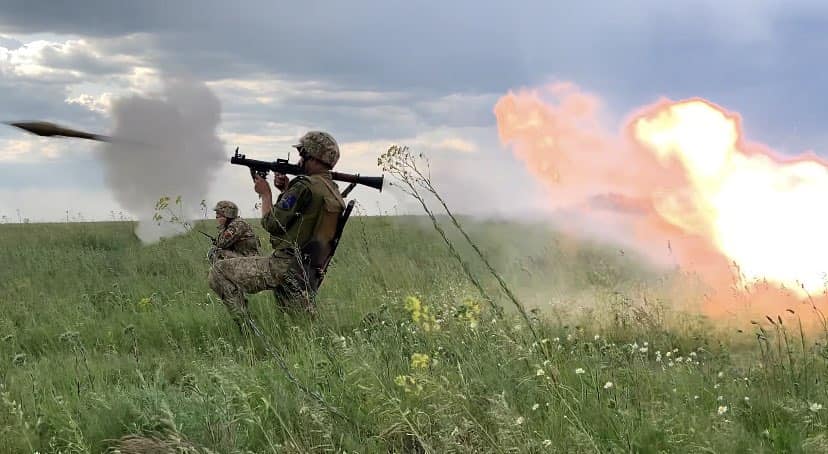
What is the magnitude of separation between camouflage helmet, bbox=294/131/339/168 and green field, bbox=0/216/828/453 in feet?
5.28

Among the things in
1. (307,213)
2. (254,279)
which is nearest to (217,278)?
(254,279)

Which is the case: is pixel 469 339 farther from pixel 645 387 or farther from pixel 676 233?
pixel 676 233

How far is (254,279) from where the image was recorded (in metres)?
7.69

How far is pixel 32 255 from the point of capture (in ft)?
49.0

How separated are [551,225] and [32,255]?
33.9 ft

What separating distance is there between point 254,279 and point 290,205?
93 cm

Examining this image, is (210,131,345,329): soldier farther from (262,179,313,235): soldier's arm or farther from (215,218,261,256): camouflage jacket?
(215,218,261,256): camouflage jacket

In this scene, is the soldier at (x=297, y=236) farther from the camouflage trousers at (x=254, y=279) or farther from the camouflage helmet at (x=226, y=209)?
the camouflage helmet at (x=226, y=209)

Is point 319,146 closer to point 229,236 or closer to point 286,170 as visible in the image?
point 286,170

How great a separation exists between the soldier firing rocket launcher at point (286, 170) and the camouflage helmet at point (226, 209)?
53 cm

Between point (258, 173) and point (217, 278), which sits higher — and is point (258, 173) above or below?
above

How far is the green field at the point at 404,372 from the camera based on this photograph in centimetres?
388

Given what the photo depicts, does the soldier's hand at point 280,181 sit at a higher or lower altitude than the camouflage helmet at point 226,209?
higher

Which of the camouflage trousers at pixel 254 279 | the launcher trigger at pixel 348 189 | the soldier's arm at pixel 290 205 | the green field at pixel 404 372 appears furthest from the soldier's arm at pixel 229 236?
the launcher trigger at pixel 348 189
